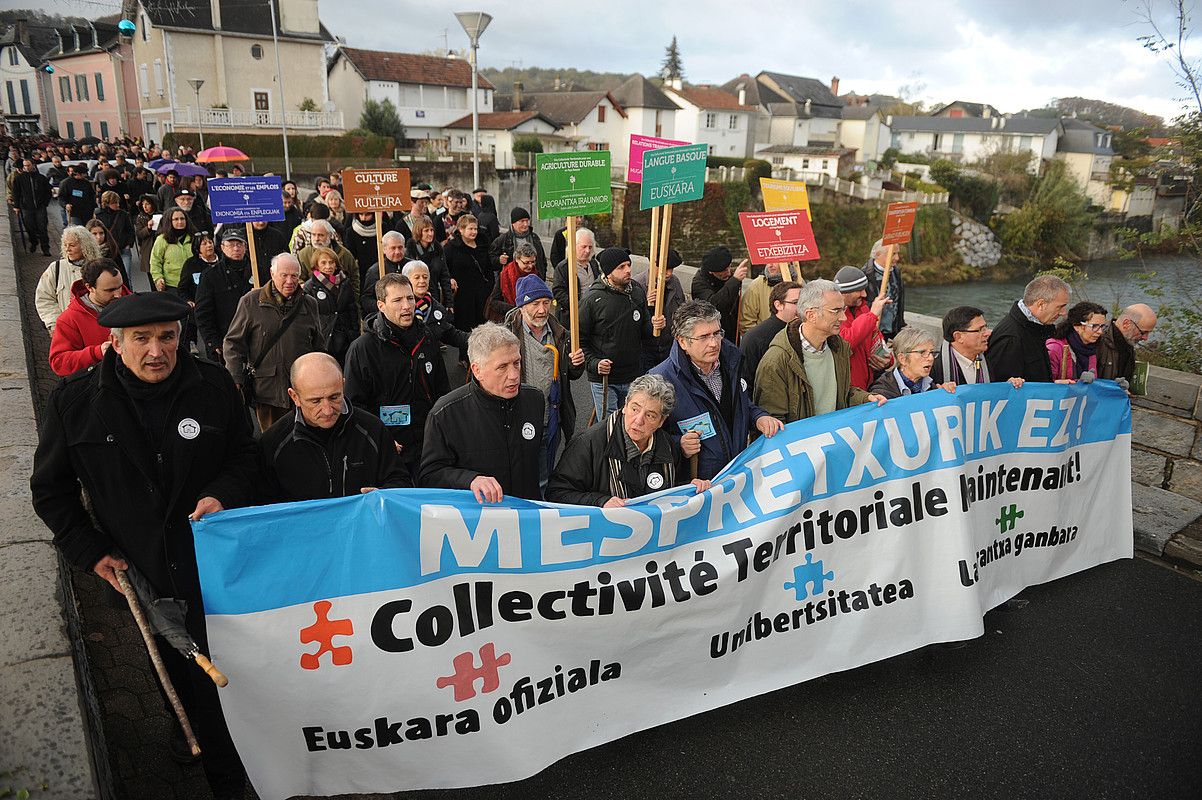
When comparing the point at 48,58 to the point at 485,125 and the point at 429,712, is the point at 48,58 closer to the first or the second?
the point at 485,125

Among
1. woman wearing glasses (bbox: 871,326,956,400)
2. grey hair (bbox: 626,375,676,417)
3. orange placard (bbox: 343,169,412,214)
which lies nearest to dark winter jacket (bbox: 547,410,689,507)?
grey hair (bbox: 626,375,676,417)

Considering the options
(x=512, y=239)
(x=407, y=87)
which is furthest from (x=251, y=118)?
(x=512, y=239)

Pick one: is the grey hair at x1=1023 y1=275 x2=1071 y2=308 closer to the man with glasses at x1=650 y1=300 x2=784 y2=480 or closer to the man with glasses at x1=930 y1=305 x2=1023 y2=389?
the man with glasses at x1=930 y1=305 x2=1023 y2=389

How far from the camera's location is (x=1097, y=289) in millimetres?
26094

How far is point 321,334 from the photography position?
5895 millimetres

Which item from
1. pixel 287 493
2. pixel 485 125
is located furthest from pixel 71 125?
pixel 287 493

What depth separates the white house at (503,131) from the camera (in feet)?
179

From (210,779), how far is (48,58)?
79.3 m

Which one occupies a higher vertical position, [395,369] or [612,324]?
[612,324]

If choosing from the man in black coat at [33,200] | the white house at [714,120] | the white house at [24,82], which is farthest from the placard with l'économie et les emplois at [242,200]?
the white house at [24,82]

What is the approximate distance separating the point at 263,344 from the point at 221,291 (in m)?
1.61

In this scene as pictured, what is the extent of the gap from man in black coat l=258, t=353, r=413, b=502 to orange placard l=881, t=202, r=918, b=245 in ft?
17.0

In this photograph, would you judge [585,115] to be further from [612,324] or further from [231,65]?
[612,324]

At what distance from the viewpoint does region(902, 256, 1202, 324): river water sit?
9.23 metres
